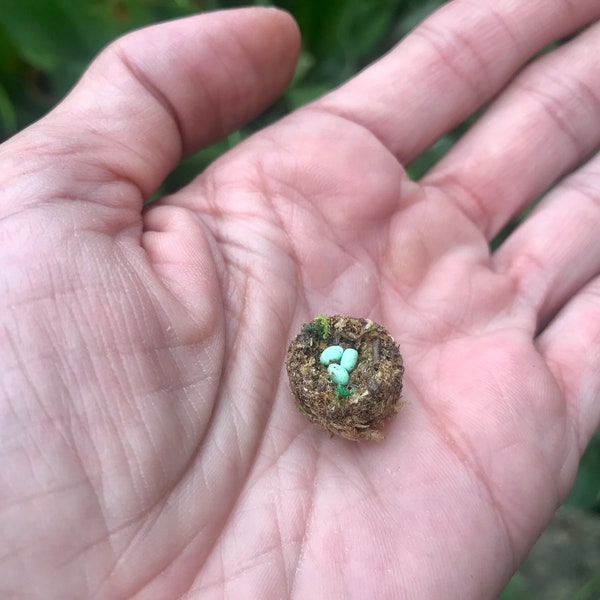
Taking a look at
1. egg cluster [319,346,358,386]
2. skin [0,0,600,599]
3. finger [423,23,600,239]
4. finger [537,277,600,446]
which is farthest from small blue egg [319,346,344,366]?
finger [423,23,600,239]

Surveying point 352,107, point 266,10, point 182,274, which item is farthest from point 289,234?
point 266,10

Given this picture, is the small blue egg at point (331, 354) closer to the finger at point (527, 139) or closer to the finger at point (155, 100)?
the finger at point (155, 100)

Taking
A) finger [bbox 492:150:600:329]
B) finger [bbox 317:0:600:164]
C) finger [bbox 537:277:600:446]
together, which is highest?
finger [bbox 317:0:600:164]

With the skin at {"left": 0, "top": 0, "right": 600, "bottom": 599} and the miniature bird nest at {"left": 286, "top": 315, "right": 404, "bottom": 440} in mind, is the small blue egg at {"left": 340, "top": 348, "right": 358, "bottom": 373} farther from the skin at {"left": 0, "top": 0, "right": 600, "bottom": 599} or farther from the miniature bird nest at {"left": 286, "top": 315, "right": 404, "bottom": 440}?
the skin at {"left": 0, "top": 0, "right": 600, "bottom": 599}

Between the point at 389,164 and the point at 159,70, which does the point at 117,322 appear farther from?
the point at 389,164

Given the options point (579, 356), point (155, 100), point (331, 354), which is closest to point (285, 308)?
point (331, 354)

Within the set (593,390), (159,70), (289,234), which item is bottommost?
(593,390)

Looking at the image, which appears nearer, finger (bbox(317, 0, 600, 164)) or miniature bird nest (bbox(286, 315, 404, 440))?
miniature bird nest (bbox(286, 315, 404, 440))
